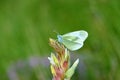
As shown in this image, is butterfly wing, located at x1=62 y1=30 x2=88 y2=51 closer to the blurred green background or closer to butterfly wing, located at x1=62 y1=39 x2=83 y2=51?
butterfly wing, located at x1=62 y1=39 x2=83 y2=51

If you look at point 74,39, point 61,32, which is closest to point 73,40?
point 74,39

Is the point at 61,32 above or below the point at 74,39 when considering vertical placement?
below

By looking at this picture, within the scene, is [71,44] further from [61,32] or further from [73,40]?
[61,32]

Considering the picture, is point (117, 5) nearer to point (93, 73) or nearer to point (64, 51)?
point (93, 73)

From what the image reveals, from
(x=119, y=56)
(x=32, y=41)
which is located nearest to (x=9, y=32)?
(x=32, y=41)

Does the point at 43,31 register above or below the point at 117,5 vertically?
below

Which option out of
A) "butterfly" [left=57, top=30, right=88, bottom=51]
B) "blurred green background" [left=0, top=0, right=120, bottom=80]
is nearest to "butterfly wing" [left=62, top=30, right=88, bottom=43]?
"butterfly" [left=57, top=30, right=88, bottom=51]

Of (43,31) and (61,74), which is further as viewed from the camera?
(43,31)

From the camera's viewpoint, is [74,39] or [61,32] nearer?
[74,39]

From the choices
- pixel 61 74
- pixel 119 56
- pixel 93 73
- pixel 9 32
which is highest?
pixel 61 74
